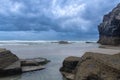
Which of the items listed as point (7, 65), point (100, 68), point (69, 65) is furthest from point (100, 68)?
point (7, 65)

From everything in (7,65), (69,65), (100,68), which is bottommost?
(69,65)

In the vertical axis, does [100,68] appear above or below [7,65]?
above

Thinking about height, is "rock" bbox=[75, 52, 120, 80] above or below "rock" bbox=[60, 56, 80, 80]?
above

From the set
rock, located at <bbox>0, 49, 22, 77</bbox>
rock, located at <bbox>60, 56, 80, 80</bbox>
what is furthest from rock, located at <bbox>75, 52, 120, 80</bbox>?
rock, located at <bbox>0, 49, 22, 77</bbox>

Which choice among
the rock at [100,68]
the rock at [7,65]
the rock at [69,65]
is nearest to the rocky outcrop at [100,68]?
the rock at [100,68]

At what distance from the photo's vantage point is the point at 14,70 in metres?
20.4

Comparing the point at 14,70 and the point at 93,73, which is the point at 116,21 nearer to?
the point at 14,70

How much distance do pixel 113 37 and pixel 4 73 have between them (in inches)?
2678

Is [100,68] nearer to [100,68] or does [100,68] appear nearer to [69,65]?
[100,68]

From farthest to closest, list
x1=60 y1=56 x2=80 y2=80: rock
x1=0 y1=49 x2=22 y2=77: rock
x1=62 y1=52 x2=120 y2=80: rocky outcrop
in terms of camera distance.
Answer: x1=60 y1=56 x2=80 y2=80: rock < x1=0 y1=49 x2=22 y2=77: rock < x1=62 y1=52 x2=120 y2=80: rocky outcrop

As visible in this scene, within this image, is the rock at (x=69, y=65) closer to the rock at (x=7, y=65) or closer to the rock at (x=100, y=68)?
the rock at (x=7, y=65)

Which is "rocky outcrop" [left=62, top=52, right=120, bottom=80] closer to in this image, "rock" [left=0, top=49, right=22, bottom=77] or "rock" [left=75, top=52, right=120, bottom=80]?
"rock" [left=75, top=52, right=120, bottom=80]

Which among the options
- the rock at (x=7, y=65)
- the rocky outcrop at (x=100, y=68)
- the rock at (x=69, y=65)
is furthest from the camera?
the rock at (x=69, y=65)

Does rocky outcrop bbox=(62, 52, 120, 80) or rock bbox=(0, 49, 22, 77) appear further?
rock bbox=(0, 49, 22, 77)
